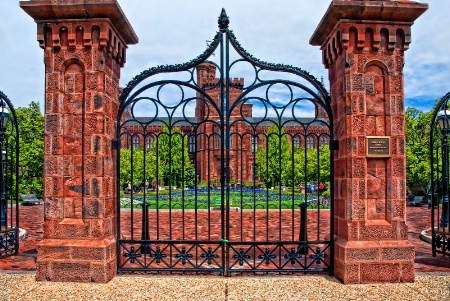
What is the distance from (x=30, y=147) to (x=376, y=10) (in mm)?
20177

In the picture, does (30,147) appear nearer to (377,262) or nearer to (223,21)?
(223,21)

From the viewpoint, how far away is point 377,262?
19.3 feet

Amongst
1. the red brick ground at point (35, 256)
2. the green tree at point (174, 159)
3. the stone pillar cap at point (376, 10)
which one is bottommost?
the red brick ground at point (35, 256)

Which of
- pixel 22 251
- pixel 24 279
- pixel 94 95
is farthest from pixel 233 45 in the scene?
pixel 22 251

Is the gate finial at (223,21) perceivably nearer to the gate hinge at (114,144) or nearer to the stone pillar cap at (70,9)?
the stone pillar cap at (70,9)

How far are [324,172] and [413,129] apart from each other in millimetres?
5774

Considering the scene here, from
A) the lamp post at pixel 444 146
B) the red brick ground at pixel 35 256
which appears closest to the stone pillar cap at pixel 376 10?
the lamp post at pixel 444 146

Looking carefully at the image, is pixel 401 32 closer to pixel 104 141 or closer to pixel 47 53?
pixel 104 141

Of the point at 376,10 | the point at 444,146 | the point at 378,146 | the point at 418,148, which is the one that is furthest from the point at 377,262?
the point at 418,148

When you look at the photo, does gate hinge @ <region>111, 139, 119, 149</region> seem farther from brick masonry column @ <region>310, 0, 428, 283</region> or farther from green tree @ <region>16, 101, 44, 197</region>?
green tree @ <region>16, 101, 44, 197</region>

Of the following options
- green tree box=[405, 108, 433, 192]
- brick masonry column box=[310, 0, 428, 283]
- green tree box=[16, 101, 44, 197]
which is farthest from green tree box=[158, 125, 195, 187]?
green tree box=[405, 108, 433, 192]

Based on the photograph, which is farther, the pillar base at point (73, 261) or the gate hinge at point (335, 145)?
the gate hinge at point (335, 145)

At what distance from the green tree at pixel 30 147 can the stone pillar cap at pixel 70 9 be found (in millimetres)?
16773

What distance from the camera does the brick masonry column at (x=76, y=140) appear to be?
593 cm
